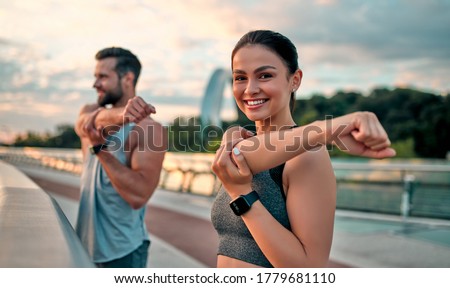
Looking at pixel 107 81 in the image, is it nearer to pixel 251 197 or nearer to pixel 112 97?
pixel 112 97

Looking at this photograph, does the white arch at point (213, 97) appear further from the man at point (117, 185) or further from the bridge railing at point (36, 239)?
the bridge railing at point (36, 239)

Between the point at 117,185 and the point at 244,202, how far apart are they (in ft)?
3.86

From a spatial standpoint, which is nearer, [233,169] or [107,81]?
[233,169]

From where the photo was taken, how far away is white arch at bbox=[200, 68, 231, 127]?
41.5 meters

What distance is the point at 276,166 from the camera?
4.20 feet

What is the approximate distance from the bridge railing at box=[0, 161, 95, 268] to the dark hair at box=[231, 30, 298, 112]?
2.30 feet

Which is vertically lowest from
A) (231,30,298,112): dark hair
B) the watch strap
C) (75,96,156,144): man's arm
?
the watch strap

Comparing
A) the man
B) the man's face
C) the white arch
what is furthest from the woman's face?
the white arch

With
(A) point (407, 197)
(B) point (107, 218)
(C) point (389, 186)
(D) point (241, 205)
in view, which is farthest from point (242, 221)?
(C) point (389, 186)

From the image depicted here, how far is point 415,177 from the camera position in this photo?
26.5 ft

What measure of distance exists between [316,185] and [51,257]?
72 cm

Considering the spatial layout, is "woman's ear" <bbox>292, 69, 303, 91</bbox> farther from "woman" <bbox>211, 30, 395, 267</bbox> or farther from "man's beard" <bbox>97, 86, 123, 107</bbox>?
"man's beard" <bbox>97, 86, 123, 107</bbox>

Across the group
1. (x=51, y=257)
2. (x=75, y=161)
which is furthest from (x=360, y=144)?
(x=75, y=161)

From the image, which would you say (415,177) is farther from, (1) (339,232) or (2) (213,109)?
(2) (213,109)
